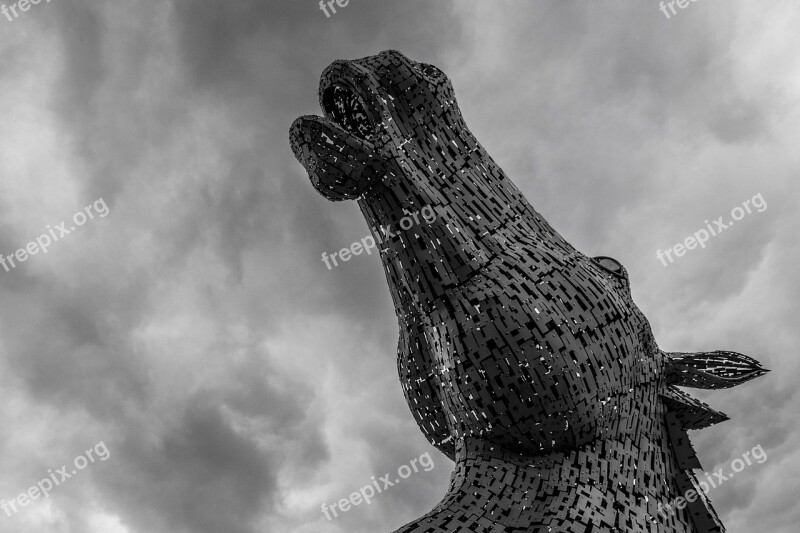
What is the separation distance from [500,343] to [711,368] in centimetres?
160

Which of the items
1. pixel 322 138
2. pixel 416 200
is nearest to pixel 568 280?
pixel 416 200

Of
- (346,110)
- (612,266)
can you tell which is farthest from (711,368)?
(346,110)

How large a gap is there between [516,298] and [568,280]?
34cm

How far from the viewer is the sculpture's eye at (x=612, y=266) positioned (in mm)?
3908

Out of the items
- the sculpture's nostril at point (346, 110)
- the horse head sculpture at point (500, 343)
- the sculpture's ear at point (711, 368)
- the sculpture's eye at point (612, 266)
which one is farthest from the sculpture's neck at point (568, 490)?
the sculpture's nostril at point (346, 110)

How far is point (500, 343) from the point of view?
300 centimetres

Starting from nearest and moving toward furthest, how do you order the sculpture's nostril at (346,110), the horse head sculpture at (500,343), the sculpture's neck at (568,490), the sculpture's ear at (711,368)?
the sculpture's neck at (568,490)
the horse head sculpture at (500,343)
the sculpture's nostril at (346,110)
the sculpture's ear at (711,368)

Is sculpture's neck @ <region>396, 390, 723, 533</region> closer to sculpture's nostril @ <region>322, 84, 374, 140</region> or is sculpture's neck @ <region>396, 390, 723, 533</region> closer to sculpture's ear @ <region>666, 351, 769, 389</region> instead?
sculpture's ear @ <region>666, 351, 769, 389</region>

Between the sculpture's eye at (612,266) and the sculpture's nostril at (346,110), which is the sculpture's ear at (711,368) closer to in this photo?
the sculpture's eye at (612,266)

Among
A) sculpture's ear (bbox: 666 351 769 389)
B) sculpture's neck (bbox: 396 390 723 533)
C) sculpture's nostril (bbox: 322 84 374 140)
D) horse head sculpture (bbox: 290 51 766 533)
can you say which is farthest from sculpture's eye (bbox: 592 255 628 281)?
sculpture's nostril (bbox: 322 84 374 140)

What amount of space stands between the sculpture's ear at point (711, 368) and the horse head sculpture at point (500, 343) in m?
0.01

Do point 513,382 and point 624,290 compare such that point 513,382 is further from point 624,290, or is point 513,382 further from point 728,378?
point 728,378

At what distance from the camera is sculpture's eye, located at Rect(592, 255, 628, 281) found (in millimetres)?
3908

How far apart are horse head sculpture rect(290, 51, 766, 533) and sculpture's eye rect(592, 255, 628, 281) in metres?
0.12
